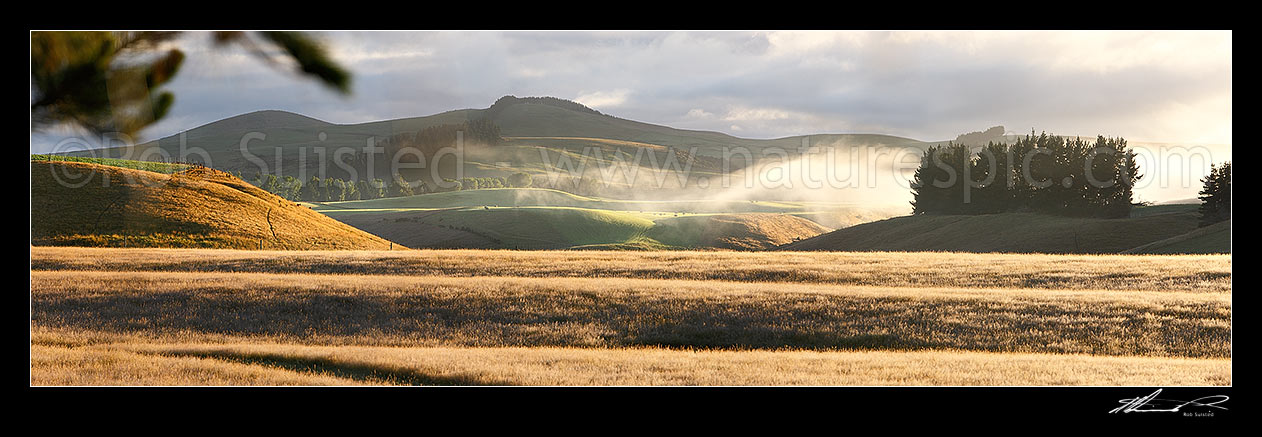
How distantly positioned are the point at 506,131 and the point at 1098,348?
184m

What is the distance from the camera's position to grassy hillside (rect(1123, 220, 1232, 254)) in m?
28.5

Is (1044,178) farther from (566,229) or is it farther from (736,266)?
(566,229)

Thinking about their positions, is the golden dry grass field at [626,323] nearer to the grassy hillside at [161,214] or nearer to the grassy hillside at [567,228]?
the grassy hillside at [161,214]

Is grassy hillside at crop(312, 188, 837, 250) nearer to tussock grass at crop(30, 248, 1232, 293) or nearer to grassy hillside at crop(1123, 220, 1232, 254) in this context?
tussock grass at crop(30, 248, 1232, 293)

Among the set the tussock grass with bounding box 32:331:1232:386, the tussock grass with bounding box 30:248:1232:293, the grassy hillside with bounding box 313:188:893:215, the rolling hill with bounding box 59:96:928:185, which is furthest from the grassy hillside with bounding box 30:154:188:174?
the rolling hill with bounding box 59:96:928:185

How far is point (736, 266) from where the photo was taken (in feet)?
70.4

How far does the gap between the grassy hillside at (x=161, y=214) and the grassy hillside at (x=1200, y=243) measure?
33101mm

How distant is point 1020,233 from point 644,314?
108 ft

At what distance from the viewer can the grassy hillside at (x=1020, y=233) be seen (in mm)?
37438

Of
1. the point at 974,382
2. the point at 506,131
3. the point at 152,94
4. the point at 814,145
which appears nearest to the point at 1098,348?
the point at 974,382

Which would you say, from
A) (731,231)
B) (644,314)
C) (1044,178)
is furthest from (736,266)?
(731,231)

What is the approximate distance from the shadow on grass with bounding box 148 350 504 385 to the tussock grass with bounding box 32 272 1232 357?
161cm
